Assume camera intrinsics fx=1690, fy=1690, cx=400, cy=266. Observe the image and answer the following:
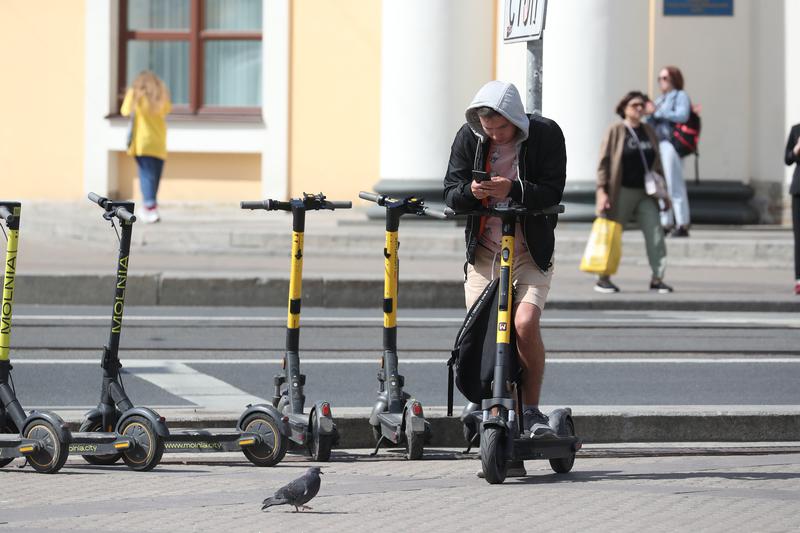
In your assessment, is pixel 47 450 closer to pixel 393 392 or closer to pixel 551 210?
pixel 393 392

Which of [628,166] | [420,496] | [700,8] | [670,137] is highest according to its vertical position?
[700,8]

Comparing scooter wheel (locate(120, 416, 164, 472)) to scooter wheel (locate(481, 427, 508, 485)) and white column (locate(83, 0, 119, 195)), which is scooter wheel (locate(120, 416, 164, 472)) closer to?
scooter wheel (locate(481, 427, 508, 485))

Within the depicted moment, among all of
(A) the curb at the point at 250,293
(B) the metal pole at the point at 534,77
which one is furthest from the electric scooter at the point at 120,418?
(A) the curb at the point at 250,293

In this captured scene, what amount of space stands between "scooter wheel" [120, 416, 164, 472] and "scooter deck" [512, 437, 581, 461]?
144cm

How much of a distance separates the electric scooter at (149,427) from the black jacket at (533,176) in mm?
1220

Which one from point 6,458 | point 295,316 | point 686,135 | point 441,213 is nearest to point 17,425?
point 6,458

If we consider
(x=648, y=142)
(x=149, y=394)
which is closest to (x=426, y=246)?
(x=648, y=142)

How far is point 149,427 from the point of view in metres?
6.78

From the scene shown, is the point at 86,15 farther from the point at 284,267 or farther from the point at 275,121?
the point at 284,267

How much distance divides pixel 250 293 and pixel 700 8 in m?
7.51

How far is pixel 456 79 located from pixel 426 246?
225 centimetres

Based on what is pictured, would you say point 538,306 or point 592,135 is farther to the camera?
point 592,135

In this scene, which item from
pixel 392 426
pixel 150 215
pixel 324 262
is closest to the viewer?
pixel 392 426

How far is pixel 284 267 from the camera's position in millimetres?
15375
